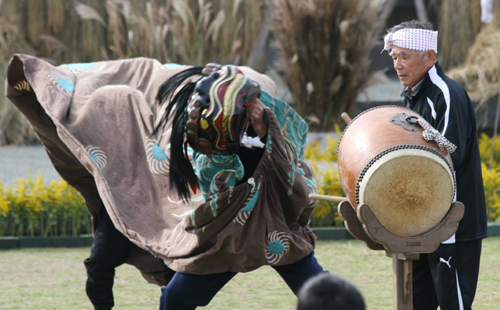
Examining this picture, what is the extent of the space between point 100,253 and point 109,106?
85cm

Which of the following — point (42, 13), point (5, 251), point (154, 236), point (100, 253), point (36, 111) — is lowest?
point (5, 251)

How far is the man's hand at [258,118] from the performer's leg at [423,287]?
1.09 meters

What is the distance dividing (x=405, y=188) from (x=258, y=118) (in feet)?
2.19

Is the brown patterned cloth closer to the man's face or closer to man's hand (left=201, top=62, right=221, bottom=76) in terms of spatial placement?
man's hand (left=201, top=62, right=221, bottom=76)

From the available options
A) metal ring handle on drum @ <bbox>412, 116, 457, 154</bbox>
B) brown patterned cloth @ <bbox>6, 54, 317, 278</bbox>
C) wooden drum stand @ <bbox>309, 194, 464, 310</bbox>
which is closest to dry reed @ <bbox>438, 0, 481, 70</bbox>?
brown patterned cloth @ <bbox>6, 54, 317, 278</bbox>

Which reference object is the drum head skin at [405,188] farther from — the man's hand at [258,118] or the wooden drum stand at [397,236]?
the man's hand at [258,118]

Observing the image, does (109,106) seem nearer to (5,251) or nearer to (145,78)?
(145,78)

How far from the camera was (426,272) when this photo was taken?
3.44 meters

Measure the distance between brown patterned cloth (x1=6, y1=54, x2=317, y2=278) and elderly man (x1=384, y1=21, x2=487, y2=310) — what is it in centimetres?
59

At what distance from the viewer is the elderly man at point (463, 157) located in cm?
317

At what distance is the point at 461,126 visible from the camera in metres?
3.10

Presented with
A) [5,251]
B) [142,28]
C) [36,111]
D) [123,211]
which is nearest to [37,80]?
[36,111]

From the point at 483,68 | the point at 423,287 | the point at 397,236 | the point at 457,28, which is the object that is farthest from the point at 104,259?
the point at 457,28

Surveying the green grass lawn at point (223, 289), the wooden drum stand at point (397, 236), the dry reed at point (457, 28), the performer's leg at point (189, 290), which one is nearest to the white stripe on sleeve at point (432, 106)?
the wooden drum stand at point (397, 236)
